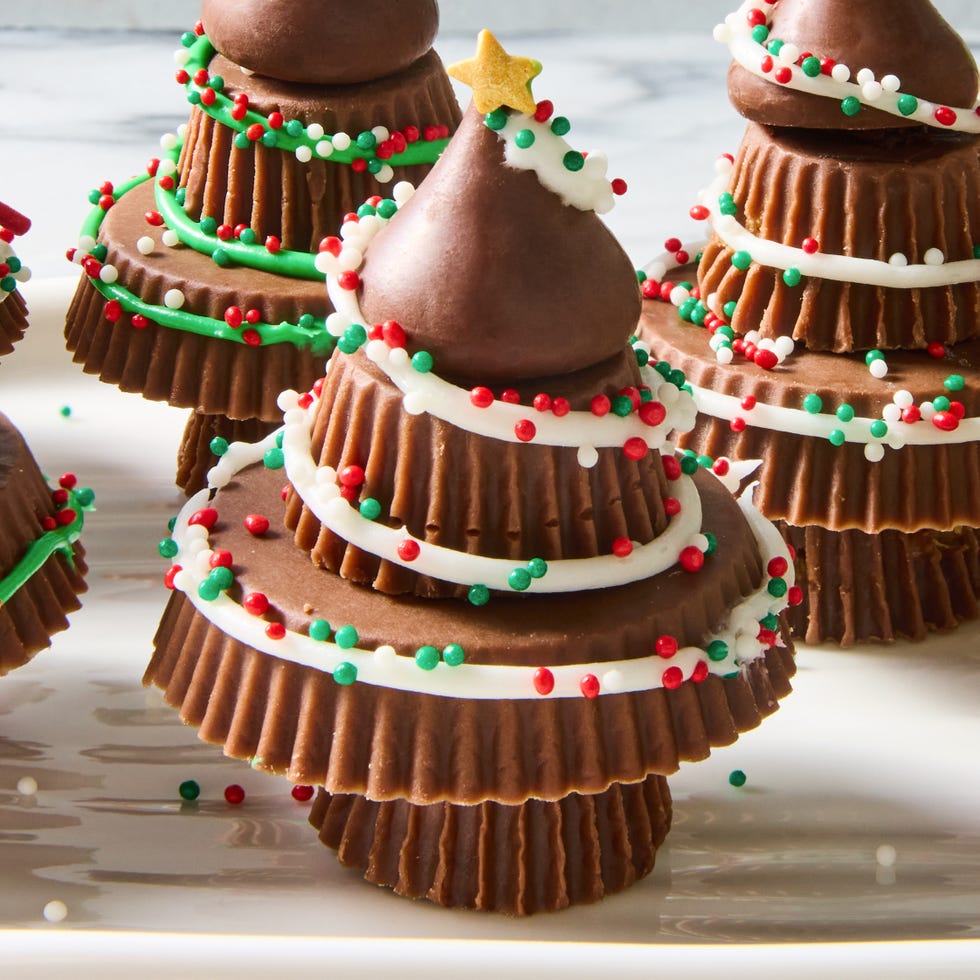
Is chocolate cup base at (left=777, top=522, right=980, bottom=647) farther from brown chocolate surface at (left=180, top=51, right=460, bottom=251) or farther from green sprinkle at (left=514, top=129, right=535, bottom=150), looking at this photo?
green sprinkle at (left=514, top=129, right=535, bottom=150)

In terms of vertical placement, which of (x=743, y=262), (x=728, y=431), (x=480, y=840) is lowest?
(x=480, y=840)

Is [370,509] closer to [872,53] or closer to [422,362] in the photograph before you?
[422,362]

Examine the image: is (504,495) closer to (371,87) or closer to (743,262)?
(743,262)

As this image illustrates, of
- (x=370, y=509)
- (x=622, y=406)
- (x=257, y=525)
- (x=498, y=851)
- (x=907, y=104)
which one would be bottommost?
(x=498, y=851)

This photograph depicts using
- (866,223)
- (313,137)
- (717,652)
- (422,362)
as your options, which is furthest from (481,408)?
(313,137)

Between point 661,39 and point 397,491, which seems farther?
point 661,39

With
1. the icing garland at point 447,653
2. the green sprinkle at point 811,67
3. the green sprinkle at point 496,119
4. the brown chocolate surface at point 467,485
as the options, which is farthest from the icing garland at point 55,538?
the green sprinkle at point 811,67

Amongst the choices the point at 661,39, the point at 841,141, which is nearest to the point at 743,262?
the point at 841,141
